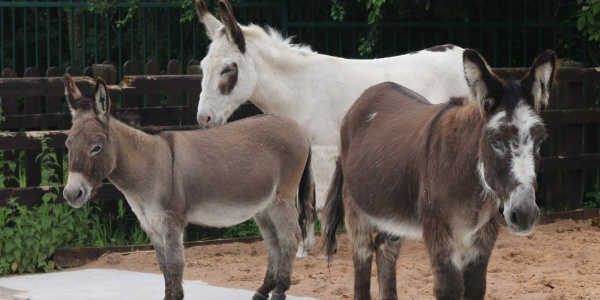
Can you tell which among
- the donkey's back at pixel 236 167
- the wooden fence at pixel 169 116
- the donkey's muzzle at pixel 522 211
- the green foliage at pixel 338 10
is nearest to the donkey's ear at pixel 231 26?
the wooden fence at pixel 169 116

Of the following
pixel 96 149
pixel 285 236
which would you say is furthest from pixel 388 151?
pixel 96 149

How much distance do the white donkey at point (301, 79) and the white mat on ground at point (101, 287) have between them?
Answer: 52.7 inches

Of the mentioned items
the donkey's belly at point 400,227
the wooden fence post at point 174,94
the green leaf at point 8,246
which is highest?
the wooden fence post at point 174,94

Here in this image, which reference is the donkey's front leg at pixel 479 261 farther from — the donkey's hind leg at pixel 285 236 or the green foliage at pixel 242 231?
the green foliage at pixel 242 231

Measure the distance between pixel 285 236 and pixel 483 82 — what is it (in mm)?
A: 2257

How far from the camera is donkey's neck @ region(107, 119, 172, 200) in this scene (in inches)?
218

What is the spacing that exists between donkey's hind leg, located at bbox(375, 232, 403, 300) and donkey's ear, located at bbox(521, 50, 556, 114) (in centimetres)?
153

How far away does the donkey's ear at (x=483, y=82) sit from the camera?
4.00 metres

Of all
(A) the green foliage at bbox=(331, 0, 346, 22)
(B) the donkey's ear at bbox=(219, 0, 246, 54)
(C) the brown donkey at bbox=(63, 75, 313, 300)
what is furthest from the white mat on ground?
(A) the green foliage at bbox=(331, 0, 346, 22)

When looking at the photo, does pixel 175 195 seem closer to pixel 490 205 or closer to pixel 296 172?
pixel 296 172

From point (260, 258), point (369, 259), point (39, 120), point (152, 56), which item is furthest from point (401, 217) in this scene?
→ point (152, 56)

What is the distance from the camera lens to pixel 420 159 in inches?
175

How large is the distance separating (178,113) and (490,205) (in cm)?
464

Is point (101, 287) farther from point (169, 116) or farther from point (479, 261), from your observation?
point (479, 261)
